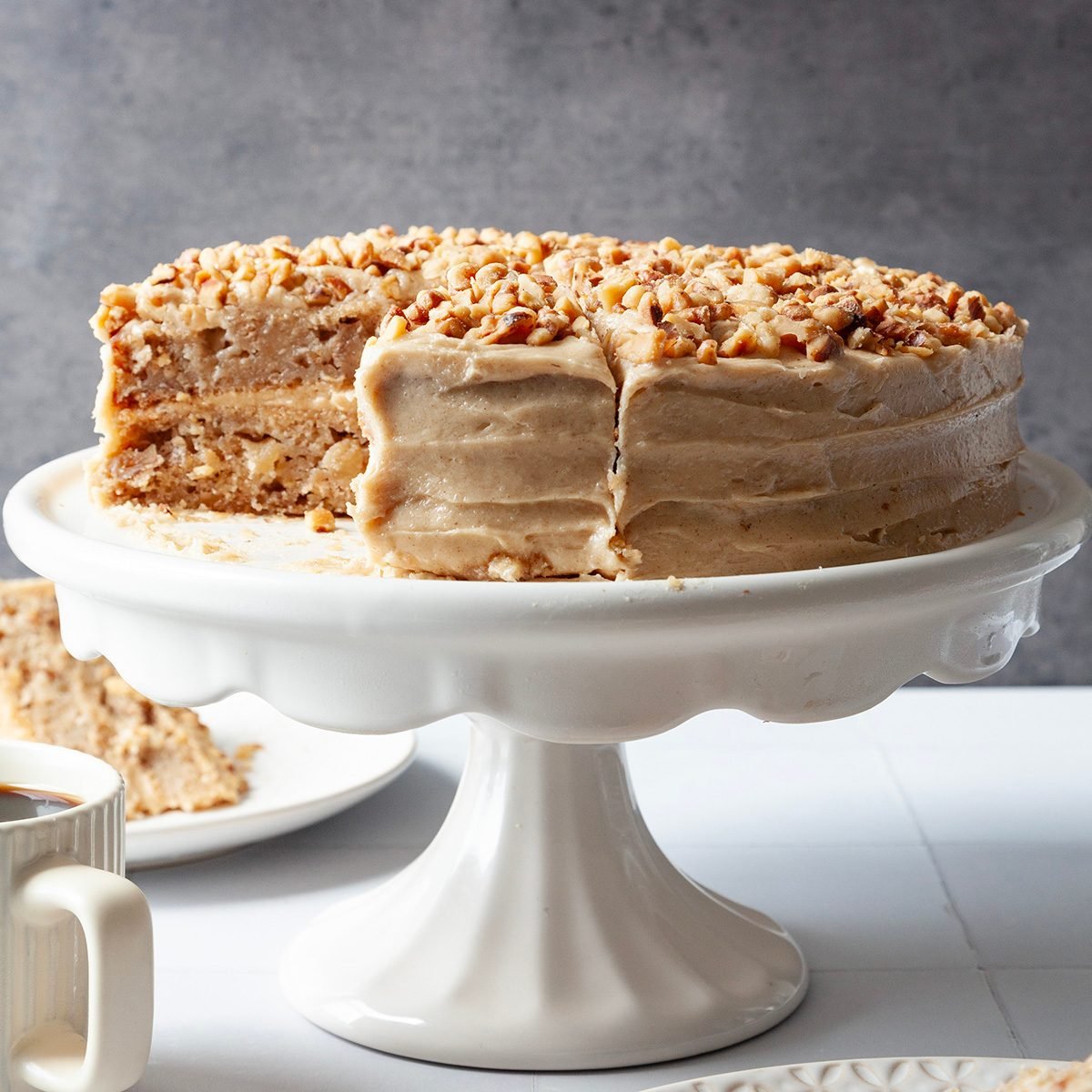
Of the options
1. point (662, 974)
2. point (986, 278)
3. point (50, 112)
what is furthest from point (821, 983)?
point (50, 112)

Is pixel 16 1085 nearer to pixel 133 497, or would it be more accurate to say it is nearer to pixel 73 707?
pixel 133 497

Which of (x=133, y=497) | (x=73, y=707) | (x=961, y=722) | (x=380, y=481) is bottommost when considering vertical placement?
(x=961, y=722)

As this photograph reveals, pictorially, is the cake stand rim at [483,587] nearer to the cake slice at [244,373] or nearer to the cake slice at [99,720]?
the cake slice at [244,373]

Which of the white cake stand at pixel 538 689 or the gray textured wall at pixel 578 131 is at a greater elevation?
the gray textured wall at pixel 578 131

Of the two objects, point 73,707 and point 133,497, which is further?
point 73,707

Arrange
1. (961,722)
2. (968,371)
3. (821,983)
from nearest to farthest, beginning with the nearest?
(968,371)
(821,983)
(961,722)

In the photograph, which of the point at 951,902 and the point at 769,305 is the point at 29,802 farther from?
the point at 951,902

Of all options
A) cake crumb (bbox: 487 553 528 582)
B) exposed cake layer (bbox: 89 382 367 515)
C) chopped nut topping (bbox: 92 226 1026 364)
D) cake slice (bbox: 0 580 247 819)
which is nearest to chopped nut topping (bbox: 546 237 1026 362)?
chopped nut topping (bbox: 92 226 1026 364)

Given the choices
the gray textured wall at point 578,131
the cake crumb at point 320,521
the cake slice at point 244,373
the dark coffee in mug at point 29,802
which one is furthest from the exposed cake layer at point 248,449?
the gray textured wall at point 578,131
